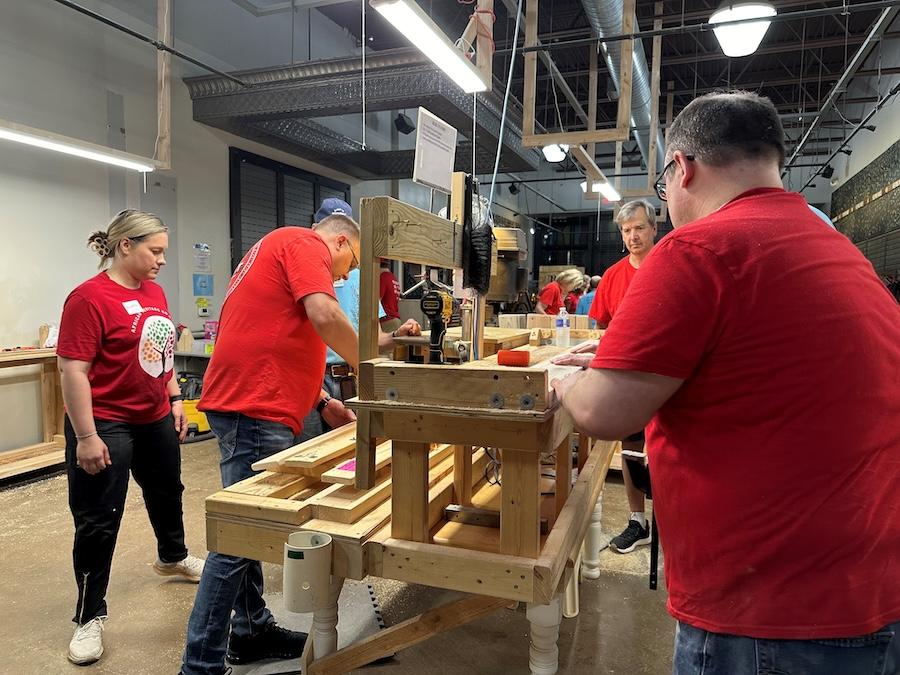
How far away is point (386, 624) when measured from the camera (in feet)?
8.19

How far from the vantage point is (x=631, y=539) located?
3.27 meters

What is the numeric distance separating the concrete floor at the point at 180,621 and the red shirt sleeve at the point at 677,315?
175 cm

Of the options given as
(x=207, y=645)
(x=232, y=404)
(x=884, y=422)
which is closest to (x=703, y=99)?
(x=884, y=422)

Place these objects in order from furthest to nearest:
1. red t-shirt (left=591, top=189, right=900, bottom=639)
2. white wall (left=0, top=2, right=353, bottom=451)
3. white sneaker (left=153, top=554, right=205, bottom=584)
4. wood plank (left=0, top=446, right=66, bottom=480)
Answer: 1. white wall (left=0, top=2, right=353, bottom=451)
2. wood plank (left=0, top=446, right=66, bottom=480)
3. white sneaker (left=153, top=554, right=205, bottom=584)
4. red t-shirt (left=591, top=189, right=900, bottom=639)

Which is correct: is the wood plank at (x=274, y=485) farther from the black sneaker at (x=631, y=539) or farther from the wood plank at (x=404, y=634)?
the black sneaker at (x=631, y=539)

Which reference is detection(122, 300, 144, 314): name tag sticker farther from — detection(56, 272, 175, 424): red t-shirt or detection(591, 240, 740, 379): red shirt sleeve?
detection(591, 240, 740, 379): red shirt sleeve

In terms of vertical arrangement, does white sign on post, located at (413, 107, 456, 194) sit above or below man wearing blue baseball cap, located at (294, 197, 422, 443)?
above

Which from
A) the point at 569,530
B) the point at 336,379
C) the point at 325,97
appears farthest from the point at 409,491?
the point at 325,97

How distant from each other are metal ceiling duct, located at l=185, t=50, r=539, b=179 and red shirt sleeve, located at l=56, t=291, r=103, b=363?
3896mm

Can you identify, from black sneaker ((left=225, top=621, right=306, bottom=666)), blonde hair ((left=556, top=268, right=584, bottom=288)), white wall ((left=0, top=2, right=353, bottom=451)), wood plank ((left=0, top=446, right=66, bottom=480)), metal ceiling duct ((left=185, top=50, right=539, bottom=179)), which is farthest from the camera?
blonde hair ((left=556, top=268, right=584, bottom=288))

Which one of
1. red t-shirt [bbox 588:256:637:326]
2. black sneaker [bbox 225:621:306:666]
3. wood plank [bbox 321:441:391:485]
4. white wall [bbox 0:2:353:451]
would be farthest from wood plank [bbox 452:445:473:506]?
white wall [bbox 0:2:353:451]

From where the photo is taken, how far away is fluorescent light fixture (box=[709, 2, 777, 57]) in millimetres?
3404

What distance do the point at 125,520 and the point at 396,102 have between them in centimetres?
409

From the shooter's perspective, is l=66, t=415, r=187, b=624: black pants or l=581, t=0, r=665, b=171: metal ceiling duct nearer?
l=66, t=415, r=187, b=624: black pants
